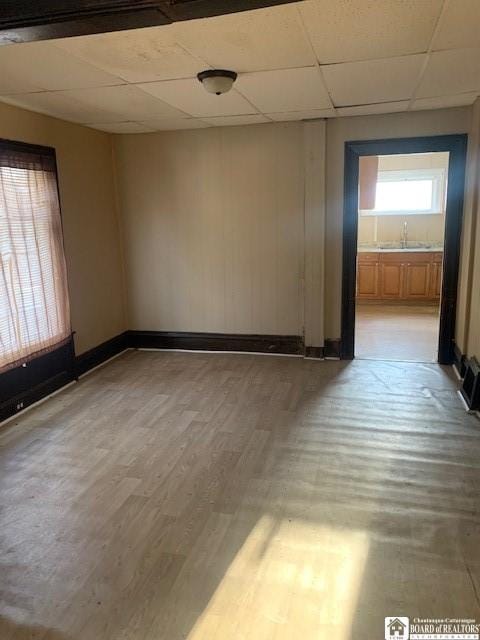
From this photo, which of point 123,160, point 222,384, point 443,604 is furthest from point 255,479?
point 123,160

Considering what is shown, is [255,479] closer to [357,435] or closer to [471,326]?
[357,435]

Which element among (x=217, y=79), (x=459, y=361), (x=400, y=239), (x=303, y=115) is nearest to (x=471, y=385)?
(x=459, y=361)

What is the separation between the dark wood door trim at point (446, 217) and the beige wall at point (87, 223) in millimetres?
2545

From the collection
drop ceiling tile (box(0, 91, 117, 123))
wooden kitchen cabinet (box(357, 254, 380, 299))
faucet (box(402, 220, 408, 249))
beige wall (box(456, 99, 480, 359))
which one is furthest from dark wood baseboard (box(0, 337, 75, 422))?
faucet (box(402, 220, 408, 249))

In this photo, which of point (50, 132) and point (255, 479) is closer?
point (255, 479)

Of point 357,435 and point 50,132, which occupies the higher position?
point 50,132

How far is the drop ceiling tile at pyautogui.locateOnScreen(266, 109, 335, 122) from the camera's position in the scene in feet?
14.0

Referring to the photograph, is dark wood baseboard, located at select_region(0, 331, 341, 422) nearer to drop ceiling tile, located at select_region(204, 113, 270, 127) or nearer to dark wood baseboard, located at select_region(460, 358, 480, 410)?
dark wood baseboard, located at select_region(460, 358, 480, 410)

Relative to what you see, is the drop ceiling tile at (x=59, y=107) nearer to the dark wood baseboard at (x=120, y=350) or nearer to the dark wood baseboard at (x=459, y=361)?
the dark wood baseboard at (x=120, y=350)

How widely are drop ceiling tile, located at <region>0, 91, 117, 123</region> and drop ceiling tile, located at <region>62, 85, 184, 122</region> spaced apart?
45mm

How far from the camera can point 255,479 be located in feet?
9.22

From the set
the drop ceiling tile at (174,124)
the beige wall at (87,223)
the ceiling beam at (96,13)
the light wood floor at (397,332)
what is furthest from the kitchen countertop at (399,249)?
the ceiling beam at (96,13)

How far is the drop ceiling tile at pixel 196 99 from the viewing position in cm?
328

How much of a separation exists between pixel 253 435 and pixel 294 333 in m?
1.99
